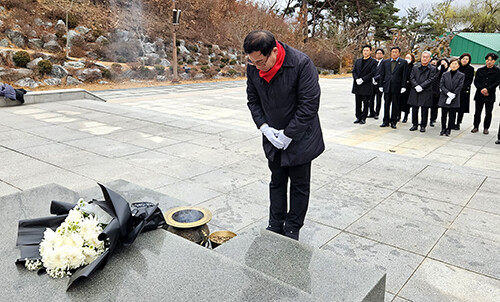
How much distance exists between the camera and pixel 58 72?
60.6 feet

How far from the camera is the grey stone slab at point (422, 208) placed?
3.85m

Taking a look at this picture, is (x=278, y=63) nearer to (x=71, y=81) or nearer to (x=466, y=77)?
(x=466, y=77)

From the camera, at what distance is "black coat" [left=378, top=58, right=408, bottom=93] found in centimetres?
866

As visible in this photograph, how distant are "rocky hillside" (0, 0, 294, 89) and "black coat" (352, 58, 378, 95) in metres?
14.1

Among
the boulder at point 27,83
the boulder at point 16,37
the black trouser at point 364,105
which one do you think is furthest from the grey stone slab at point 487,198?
the boulder at point 16,37

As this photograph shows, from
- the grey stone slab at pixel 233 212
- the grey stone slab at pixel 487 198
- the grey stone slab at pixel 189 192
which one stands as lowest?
the grey stone slab at pixel 233 212

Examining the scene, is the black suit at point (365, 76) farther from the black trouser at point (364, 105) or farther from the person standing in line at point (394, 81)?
the person standing in line at point (394, 81)

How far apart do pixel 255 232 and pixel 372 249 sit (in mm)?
1119

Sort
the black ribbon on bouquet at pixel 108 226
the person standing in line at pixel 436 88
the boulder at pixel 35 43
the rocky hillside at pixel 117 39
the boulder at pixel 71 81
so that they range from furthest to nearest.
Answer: the boulder at pixel 35 43 < the rocky hillside at pixel 117 39 < the boulder at pixel 71 81 < the person standing in line at pixel 436 88 < the black ribbon on bouquet at pixel 108 226

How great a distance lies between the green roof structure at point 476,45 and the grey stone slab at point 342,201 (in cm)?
3343

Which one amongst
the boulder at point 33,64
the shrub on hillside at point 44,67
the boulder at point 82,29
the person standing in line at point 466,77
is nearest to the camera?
the person standing in line at point 466,77

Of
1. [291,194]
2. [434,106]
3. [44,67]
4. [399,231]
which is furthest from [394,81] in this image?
[44,67]

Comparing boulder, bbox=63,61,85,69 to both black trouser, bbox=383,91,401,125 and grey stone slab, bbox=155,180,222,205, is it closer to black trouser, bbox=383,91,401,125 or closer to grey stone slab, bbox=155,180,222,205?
black trouser, bbox=383,91,401,125

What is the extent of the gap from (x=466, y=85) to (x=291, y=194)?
709 centimetres
